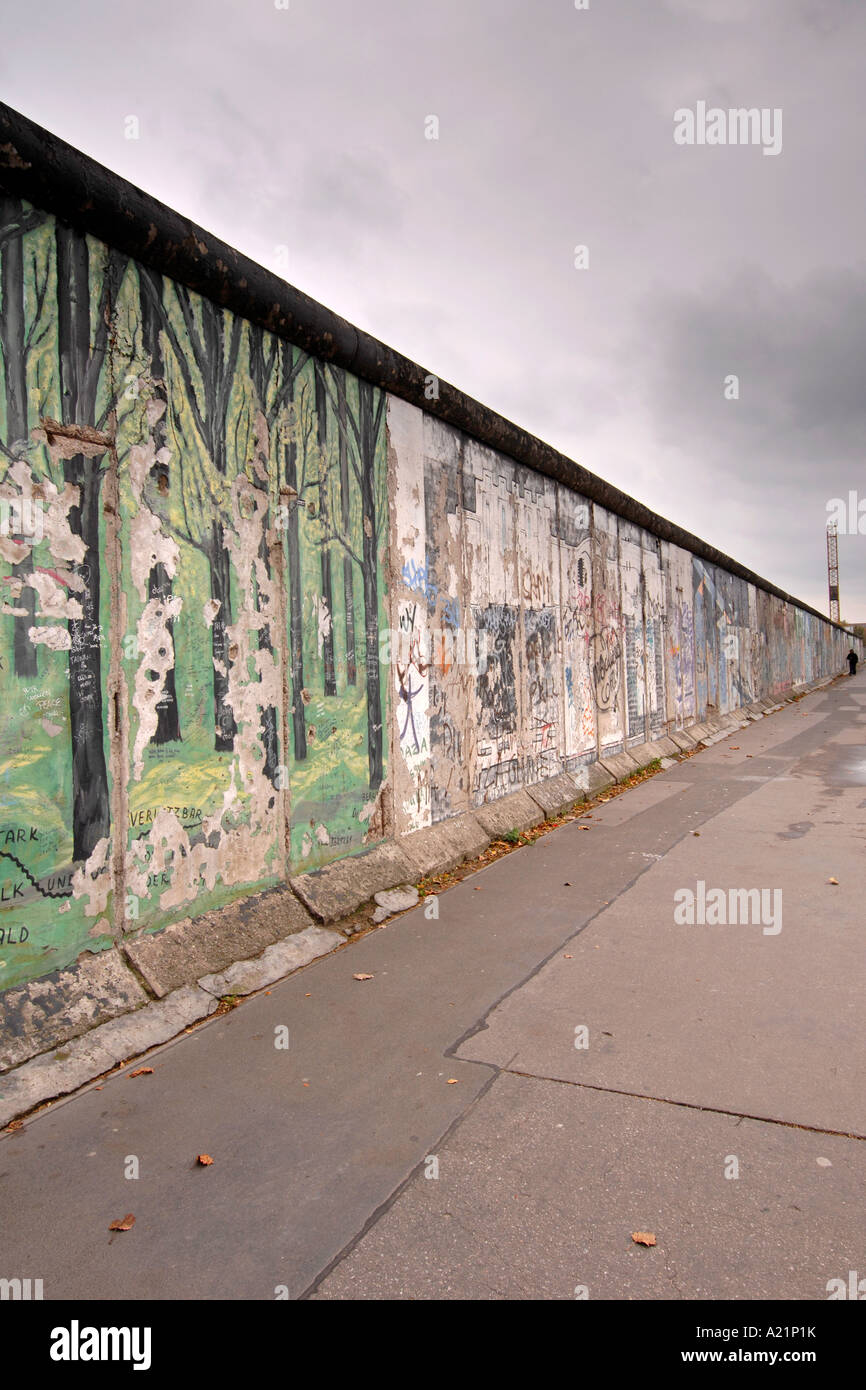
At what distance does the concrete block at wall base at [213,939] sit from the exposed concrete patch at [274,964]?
0.04 metres

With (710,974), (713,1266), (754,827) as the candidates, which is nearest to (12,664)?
(713,1266)

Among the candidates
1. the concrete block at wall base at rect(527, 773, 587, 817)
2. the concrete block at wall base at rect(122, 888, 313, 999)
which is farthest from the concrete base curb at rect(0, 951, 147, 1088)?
the concrete block at wall base at rect(527, 773, 587, 817)

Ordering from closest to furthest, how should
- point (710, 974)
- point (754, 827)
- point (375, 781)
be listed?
point (710, 974) → point (375, 781) → point (754, 827)

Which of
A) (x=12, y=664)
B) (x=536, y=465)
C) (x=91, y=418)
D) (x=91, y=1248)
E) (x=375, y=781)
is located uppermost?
(x=536, y=465)

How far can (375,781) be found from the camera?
5.77 metres

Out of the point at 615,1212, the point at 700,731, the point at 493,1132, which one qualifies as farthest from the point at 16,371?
the point at 700,731

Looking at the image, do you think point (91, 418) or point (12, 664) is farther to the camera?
point (91, 418)

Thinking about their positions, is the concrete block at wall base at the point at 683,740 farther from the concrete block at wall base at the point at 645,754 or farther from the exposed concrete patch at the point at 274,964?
the exposed concrete patch at the point at 274,964

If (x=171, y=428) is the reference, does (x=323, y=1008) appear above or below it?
below

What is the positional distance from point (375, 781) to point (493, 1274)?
386 centimetres

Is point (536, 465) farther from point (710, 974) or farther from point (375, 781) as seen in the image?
point (710, 974)

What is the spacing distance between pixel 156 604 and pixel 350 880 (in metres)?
2.25

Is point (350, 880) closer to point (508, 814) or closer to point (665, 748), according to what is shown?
point (508, 814)

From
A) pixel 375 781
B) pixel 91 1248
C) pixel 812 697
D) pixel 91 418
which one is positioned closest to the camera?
pixel 91 1248
